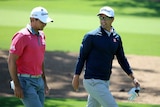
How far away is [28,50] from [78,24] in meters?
20.3

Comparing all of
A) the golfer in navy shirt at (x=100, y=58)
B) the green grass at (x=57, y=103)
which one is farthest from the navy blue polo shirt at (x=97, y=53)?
the green grass at (x=57, y=103)

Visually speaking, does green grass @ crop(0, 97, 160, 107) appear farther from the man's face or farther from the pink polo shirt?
the pink polo shirt

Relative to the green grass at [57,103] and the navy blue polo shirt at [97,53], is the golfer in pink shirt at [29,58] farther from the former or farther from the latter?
the green grass at [57,103]

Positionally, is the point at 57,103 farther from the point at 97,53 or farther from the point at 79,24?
the point at 79,24

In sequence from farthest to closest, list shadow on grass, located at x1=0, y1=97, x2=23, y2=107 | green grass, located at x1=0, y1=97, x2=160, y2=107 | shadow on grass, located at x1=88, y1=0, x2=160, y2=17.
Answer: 1. shadow on grass, located at x1=88, y1=0, x2=160, y2=17
2. green grass, located at x1=0, y1=97, x2=160, y2=107
3. shadow on grass, located at x1=0, y1=97, x2=23, y2=107

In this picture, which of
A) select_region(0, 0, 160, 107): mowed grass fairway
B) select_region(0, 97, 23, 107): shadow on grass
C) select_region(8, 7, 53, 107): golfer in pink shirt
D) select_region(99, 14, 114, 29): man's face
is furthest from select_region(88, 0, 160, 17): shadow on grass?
select_region(8, 7, 53, 107): golfer in pink shirt

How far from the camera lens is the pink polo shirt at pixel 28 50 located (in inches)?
248

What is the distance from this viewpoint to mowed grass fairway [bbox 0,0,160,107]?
1886cm

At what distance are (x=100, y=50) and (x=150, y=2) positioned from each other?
35.1 metres

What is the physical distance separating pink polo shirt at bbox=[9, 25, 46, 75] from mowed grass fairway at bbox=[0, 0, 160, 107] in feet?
12.5

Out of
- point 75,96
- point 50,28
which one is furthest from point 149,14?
point 75,96

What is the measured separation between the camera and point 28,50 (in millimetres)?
6383

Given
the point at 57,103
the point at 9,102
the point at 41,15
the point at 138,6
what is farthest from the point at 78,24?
the point at 41,15

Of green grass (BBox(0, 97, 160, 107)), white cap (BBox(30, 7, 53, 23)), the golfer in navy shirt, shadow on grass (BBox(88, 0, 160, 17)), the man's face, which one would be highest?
white cap (BBox(30, 7, 53, 23))
